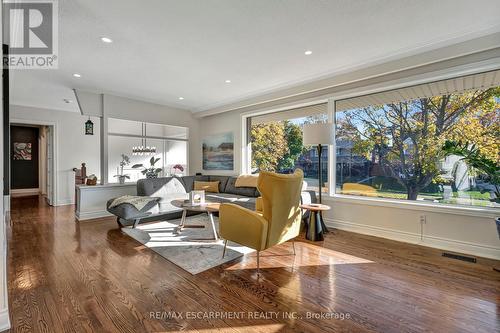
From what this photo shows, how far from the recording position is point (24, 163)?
7727 mm

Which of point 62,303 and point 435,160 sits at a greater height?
point 435,160

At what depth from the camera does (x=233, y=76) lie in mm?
4129

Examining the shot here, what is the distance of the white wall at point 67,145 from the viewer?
603 cm

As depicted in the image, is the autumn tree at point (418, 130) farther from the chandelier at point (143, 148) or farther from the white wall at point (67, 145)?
the white wall at point (67, 145)

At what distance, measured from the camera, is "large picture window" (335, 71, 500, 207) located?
2.95 m

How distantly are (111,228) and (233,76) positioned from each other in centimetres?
338

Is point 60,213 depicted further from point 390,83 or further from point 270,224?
point 390,83

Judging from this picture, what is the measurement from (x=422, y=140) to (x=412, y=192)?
770 millimetres

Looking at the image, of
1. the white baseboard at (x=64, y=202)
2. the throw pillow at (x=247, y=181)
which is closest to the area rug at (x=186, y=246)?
the throw pillow at (x=247, y=181)

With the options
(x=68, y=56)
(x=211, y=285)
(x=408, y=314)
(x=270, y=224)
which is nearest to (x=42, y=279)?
(x=211, y=285)

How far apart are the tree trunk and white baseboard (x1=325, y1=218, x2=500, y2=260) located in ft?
1.73

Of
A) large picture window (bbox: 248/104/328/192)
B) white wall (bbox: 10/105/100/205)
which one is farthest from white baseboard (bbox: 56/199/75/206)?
large picture window (bbox: 248/104/328/192)

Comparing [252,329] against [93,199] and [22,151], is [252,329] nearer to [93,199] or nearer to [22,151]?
[93,199]

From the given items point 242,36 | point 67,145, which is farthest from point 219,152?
point 67,145
